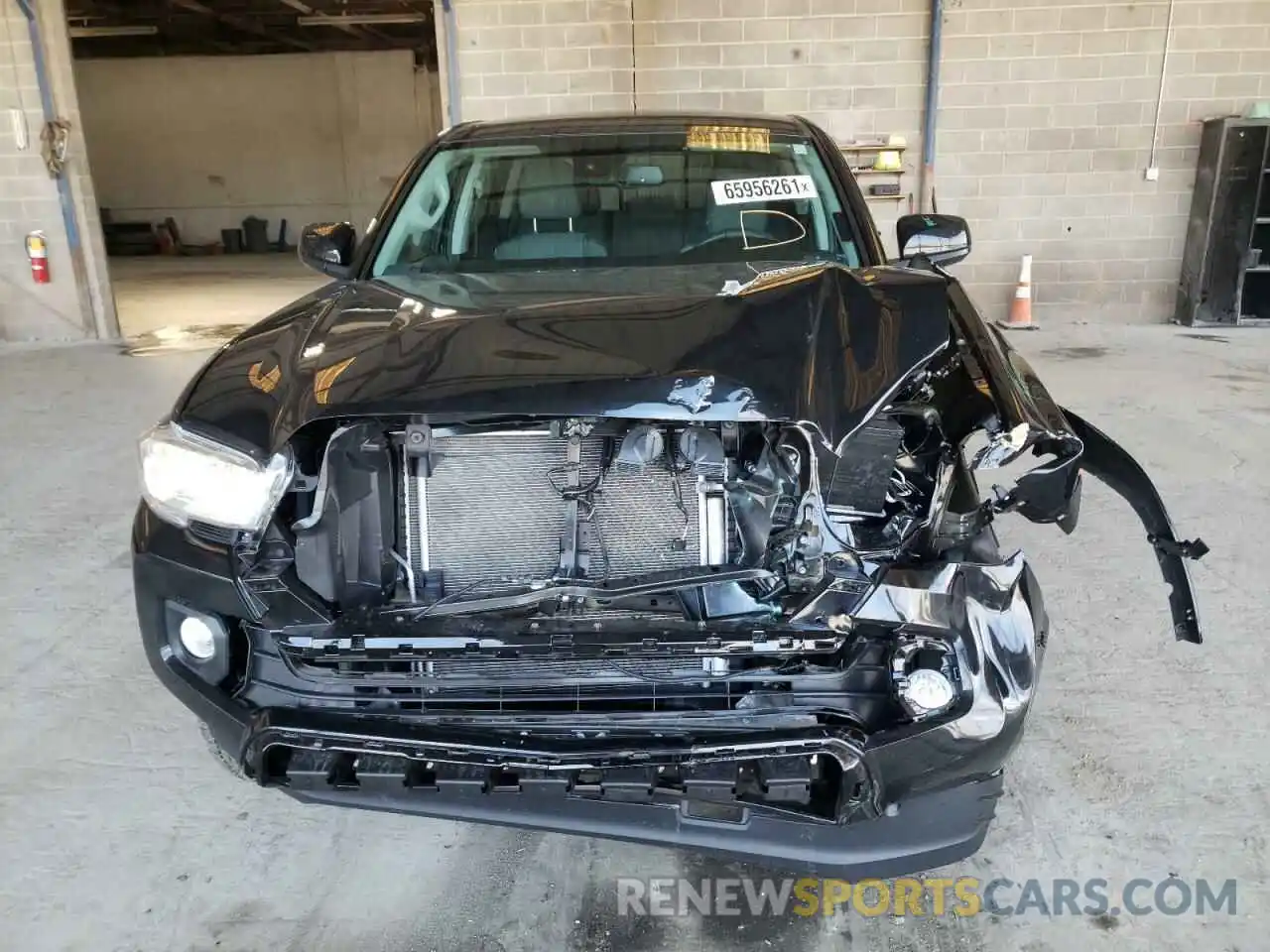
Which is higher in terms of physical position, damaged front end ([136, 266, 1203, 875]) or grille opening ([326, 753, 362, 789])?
damaged front end ([136, 266, 1203, 875])

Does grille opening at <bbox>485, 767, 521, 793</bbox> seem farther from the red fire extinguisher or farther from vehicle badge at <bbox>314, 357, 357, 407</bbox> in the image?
the red fire extinguisher

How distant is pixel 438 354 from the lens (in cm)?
156

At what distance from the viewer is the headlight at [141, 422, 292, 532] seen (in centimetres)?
152

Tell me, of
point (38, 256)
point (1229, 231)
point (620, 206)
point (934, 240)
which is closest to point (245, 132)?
point (38, 256)

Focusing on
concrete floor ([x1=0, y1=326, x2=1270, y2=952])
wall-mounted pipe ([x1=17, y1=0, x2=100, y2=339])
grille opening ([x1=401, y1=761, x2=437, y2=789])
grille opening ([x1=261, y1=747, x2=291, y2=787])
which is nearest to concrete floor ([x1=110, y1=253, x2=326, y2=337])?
wall-mounted pipe ([x1=17, y1=0, x2=100, y2=339])

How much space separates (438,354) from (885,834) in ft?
3.45

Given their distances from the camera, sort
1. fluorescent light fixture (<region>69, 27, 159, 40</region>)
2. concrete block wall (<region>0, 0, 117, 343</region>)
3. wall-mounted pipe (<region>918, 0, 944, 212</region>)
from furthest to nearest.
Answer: fluorescent light fixture (<region>69, 27, 159, 40</region>), concrete block wall (<region>0, 0, 117, 343</region>), wall-mounted pipe (<region>918, 0, 944, 212</region>)

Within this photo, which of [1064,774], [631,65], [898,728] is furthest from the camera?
[631,65]

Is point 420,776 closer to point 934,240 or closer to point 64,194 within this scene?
point 934,240

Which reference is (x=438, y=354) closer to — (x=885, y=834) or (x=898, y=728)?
(x=898, y=728)

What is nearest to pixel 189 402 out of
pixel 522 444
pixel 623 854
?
pixel 522 444

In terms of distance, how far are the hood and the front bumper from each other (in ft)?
0.95

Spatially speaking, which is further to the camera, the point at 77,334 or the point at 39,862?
the point at 77,334

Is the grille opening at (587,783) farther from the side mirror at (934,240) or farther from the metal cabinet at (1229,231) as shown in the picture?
the metal cabinet at (1229,231)
